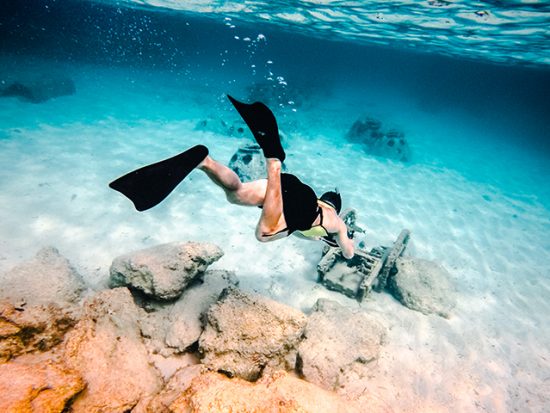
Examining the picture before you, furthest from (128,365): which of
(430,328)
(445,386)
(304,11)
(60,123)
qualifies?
(304,11)

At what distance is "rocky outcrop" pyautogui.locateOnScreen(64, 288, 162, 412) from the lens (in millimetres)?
2650

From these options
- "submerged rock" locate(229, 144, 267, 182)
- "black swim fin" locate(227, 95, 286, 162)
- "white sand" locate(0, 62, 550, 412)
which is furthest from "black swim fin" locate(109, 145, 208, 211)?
"submerged rock" locate(229, 144, 267, 182)

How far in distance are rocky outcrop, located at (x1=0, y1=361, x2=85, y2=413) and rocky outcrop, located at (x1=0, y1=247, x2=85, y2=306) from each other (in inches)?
68.2

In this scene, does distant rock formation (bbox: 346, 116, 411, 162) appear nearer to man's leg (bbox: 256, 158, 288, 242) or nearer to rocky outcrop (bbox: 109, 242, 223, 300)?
rocky outcrop (bbox: 109, 242, 223, 300)

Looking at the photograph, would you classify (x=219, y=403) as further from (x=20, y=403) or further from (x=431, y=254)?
(x=431, y=254)

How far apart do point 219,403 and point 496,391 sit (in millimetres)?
5265

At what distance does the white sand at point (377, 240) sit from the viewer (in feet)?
16.5

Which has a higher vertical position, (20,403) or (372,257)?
(20,403)

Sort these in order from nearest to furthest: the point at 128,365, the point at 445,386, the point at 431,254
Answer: the point at 128,365 → the point at 445,386 → the point at 431,254

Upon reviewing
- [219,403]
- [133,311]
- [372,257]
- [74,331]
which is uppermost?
[219,403]

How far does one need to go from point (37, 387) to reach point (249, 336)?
6.63 feet

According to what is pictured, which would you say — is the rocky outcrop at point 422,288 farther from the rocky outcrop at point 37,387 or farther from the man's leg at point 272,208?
the rocky outcrop at point 37,387

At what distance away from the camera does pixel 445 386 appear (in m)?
4.73

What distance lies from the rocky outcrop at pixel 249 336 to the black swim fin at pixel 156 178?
6.02 feet
